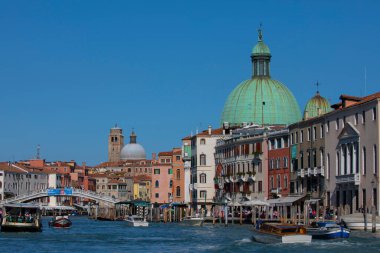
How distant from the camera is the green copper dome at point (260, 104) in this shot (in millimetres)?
91812

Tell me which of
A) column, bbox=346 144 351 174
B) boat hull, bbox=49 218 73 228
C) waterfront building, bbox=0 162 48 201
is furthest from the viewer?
waterfront building, bbox=0 162 48 201

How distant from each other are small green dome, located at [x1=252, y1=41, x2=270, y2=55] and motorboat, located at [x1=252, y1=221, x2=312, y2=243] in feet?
170

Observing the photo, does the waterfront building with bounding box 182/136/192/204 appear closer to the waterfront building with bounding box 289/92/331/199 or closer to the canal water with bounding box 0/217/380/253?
the waterfront building with bounding box 289/92/331/199

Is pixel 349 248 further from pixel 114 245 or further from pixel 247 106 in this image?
pixel 247 106

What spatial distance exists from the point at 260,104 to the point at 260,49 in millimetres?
8334

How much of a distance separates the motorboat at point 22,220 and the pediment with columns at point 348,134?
61.7ft

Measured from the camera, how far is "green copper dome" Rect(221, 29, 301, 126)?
9181 cm

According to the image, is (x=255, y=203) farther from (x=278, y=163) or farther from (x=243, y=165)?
(x=243, y=165)

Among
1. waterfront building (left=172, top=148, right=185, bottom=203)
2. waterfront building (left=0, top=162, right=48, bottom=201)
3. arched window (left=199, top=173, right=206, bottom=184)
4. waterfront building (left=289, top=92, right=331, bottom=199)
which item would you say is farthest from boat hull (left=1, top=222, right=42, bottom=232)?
waterfront building (left=0, top=162, right=48, bottom=201)

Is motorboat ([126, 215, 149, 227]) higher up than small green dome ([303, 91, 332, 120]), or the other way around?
small green dome ([303, 91, 332, 120])

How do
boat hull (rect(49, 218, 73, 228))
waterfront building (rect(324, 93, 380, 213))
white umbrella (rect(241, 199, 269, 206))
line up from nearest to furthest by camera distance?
waterfront building (rect(324, 93, 380, 213)) < white umbrella (rect(241, 199, 269, 206)) < boat hull (rect(49, 218, 73, 228))

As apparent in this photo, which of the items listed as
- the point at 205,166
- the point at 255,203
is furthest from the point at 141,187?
the point at 255,203

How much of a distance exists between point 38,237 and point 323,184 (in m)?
19.6

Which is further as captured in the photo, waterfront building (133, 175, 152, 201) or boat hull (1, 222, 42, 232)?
waterfront building (133, 175, 152, 201)
